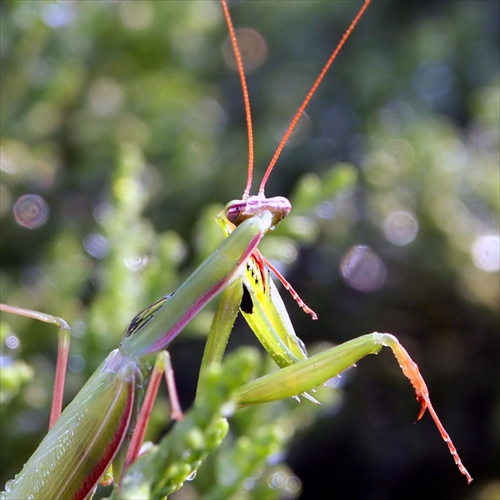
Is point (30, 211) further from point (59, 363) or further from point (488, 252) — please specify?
point (488, 252)

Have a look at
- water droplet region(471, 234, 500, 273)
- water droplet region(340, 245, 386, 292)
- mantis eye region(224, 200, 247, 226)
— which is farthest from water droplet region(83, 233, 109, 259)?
water droplet region(471, 234, 500, 273)

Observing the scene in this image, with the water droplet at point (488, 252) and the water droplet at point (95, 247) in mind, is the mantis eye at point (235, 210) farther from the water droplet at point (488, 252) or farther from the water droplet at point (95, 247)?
the water droplet at point (488, 252)

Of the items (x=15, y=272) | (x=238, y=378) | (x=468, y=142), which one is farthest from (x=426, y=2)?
(x=238, y=378)

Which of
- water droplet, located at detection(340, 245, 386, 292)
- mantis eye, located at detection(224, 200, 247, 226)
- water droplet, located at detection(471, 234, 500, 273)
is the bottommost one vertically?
water droplet, located at detection(340, 245, 386, 292)

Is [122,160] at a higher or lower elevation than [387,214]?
higher

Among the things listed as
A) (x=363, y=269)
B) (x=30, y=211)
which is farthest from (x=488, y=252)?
(x=30, y=211)

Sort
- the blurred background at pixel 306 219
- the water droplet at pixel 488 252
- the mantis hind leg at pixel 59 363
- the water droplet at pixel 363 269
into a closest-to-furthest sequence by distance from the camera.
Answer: the mantis hind leg at pixel 59 363 < the blurred background at pixel 306 219 < the water droplet at pixel 488 252 < the water droplet at pixel 363 269

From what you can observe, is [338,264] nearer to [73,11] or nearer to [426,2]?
[73,11]

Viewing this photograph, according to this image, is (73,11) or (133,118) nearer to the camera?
(73,11)

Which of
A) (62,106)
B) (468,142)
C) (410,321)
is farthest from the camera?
(468,142)

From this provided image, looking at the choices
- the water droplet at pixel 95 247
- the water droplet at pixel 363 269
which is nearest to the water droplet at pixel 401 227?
the water droplet at pixel 363 269

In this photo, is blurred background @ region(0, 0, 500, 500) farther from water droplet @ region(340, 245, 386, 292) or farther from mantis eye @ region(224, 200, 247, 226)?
mantis eye @ region(224, 200, 247, 226)
